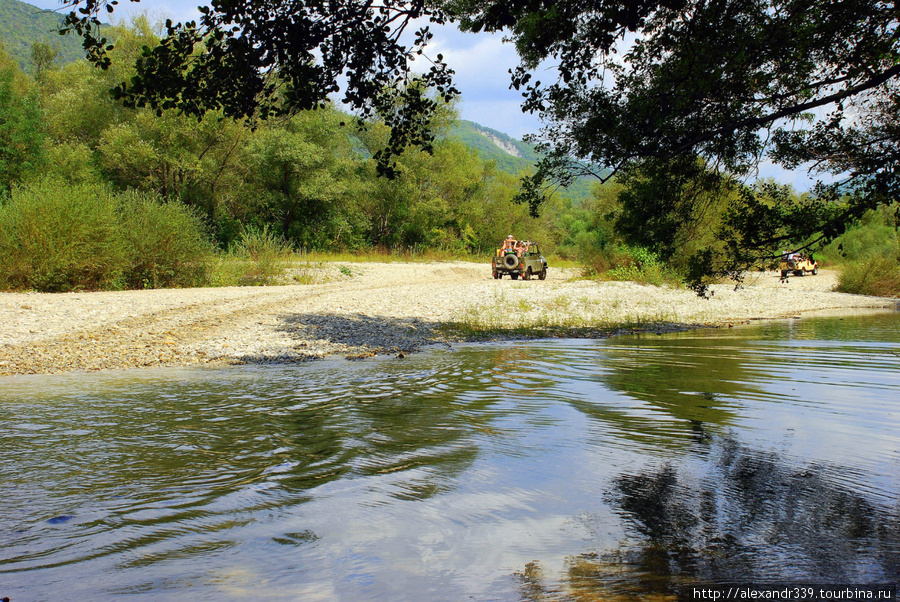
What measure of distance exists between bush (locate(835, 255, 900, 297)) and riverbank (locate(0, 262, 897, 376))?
4.85 m

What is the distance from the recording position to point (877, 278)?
29141mm

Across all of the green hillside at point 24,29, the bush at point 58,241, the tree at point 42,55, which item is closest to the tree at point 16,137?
the bush at point 58,241

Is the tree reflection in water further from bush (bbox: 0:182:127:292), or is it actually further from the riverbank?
bush (bbox: 0:182:127:292)

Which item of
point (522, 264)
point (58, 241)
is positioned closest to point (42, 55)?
point (58, 241)

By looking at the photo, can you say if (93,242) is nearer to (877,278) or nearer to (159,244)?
(159,244)

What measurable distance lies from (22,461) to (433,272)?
29527mm

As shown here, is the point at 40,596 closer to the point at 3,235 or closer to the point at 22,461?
the point at 22,461

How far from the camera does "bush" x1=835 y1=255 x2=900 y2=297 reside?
28.9 meters

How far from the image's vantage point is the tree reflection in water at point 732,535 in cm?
282

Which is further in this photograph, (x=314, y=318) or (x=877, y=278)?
(x=877, y=278)

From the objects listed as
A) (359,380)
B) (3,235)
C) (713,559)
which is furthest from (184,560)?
(3,235)

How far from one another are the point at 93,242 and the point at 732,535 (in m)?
18.8

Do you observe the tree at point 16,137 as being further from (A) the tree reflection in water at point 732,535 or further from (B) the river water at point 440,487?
(A) the tree reflection in water at point 732,535

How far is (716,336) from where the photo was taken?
13812mm
